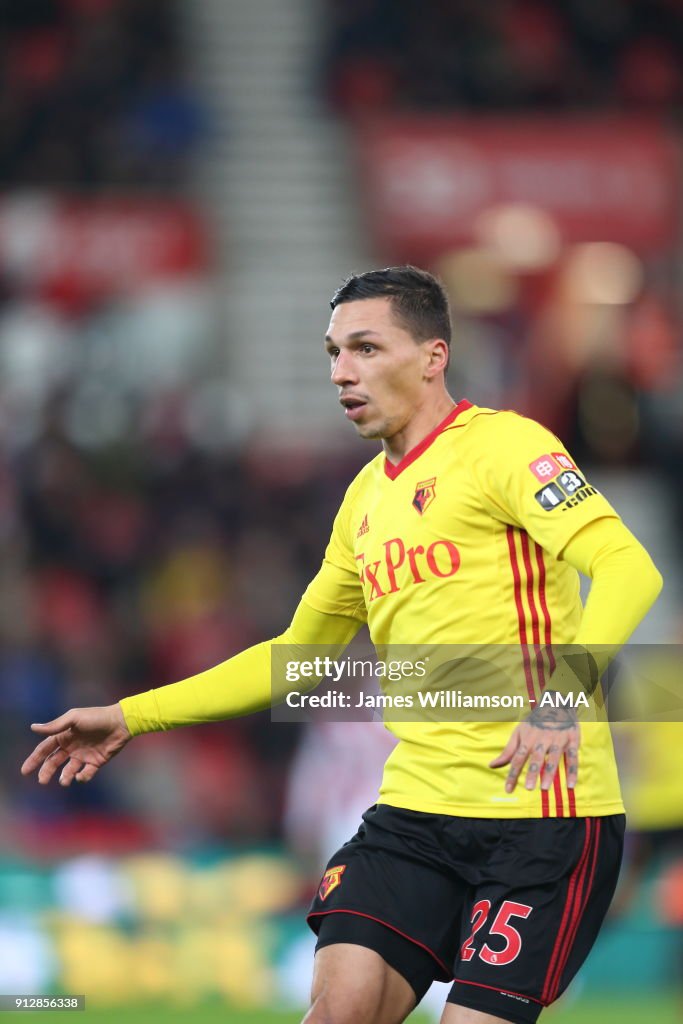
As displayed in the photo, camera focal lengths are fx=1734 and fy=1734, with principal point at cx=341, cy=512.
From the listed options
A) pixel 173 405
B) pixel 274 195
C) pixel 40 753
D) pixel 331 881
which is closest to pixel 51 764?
pixel 40 753

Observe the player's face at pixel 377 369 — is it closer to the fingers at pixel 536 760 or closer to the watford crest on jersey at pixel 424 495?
the watford crest on jersey at pixel 424 495

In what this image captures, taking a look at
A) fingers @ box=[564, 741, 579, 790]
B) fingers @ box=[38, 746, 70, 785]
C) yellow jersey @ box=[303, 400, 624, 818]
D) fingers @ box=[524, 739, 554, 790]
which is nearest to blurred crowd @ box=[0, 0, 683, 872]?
fingers @ box=[38, 746, 70, 785]

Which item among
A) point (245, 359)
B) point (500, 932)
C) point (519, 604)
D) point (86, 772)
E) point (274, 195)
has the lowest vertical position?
point (500, 932)

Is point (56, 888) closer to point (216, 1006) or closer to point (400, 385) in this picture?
point (216, 1006)

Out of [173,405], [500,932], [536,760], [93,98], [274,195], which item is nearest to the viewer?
[536,760]

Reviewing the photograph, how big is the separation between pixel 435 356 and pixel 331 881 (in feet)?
4.53

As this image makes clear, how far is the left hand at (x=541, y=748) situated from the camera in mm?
3654

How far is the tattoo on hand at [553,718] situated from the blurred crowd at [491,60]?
11698 mm

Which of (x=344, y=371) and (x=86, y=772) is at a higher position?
(x=344, y=371)

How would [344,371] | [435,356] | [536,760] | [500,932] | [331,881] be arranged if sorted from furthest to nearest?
[435,356]
[344,371]
[331,881]
[500,932]
[536,760]

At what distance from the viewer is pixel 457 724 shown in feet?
13.9

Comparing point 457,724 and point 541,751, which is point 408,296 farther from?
point 541,751

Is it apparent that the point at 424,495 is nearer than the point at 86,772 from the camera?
Yes

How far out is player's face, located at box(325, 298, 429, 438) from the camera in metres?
4.46
